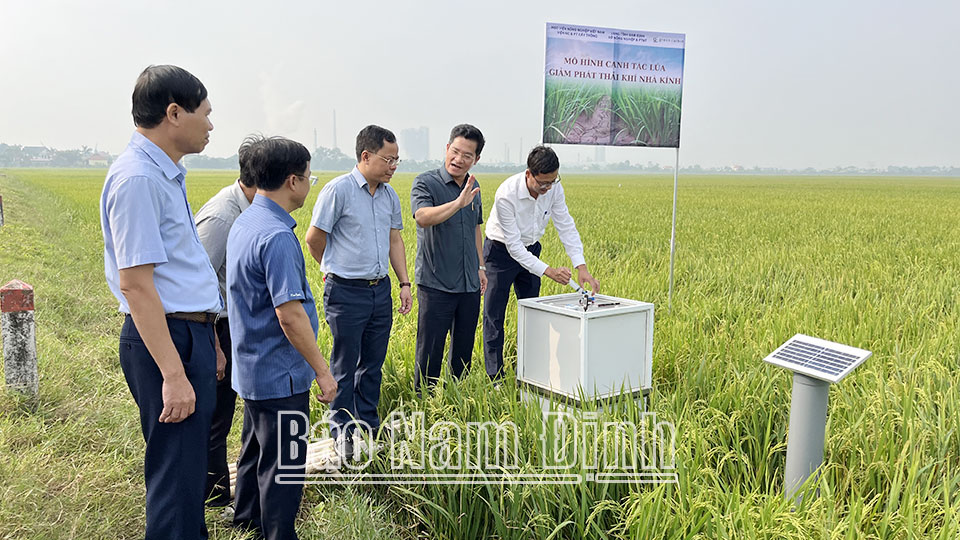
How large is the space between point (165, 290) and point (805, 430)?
208 cm

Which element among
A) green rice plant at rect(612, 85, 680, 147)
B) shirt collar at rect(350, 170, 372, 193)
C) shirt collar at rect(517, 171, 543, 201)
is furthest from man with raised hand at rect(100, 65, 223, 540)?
green rice plant at rect(612, 85, 680, 147)

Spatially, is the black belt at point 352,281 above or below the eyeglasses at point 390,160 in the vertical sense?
below

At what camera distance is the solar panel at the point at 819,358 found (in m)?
2.13

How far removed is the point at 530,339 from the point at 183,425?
1.64 metres

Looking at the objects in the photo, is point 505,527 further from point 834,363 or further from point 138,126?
point 138,126

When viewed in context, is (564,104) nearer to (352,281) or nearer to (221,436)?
(352,281)

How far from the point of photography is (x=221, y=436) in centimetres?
277

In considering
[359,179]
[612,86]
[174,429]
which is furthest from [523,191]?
[174,429]

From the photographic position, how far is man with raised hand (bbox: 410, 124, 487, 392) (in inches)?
140

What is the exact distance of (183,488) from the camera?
6.74 feet

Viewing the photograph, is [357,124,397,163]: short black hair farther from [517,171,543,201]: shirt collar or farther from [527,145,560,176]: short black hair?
[517,171,543,201]: shirt collar

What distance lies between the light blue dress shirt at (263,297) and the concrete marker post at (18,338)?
6.79ft

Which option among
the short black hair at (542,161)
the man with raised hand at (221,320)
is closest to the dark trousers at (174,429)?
the man with raised hand at (221,320)

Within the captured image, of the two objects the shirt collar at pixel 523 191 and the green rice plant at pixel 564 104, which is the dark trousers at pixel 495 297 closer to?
the shirt collar at pixel 523 191
